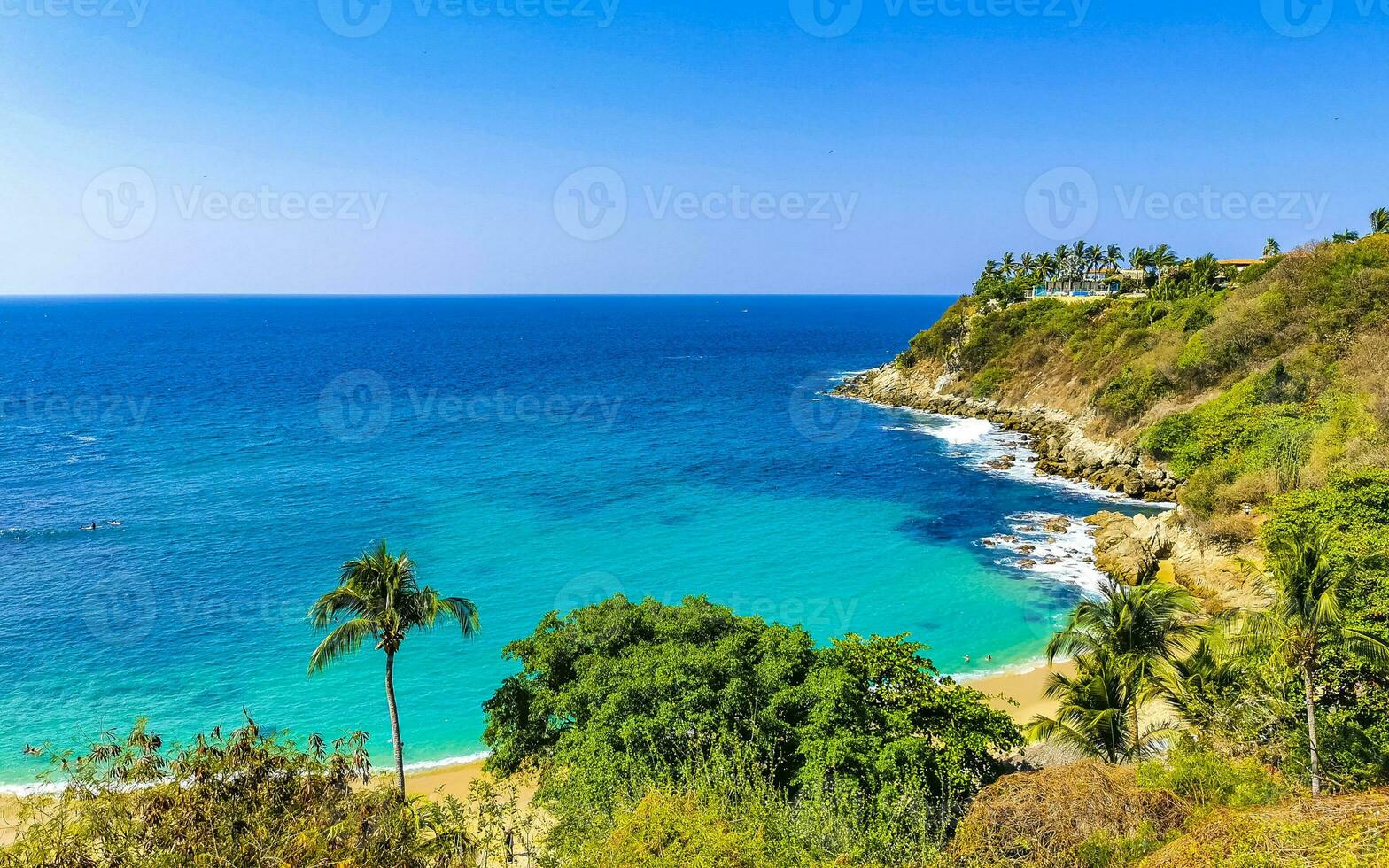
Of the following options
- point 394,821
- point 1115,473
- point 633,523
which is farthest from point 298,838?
point 1115,473

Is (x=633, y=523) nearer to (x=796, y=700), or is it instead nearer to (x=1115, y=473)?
(x=796, y=700)

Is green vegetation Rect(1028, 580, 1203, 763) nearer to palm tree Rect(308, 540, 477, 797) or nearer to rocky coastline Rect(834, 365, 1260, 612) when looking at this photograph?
rocky coastline Rect(834, 365, 1260, 612)

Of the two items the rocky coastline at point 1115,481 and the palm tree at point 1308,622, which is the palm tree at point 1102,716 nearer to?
the palm tree at point 1308,622

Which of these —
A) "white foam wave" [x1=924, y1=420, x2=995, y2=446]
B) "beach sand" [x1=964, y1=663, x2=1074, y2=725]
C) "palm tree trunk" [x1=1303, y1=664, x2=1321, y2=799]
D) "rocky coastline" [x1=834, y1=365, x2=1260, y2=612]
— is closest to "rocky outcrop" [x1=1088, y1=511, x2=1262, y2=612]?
"rocky coastline" [x1=834, y1=365, x2=1260, y2=612]

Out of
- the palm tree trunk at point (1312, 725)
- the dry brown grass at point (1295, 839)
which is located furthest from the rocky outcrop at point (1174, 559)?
the dry brown grass at point (1295, 839)

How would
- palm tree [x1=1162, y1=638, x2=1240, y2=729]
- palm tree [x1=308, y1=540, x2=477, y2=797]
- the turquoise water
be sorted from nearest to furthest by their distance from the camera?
palm tree [x1=308, y1=540, x2=477, y2=797] → palm tree [x1=1162, y1=638, x2=1240, y2=729] → the turquoise water
